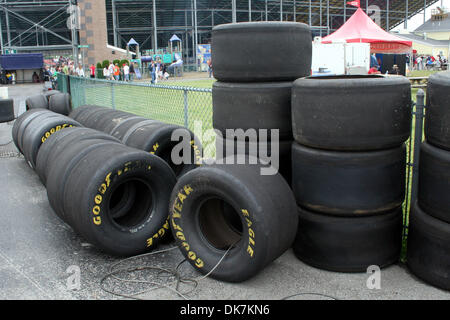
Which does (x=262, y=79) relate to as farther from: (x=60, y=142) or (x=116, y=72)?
(x=116, y=72)

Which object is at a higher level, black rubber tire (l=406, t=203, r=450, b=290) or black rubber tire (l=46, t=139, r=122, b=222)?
black rubber tire (l=46, t=139, r=122, b=222)

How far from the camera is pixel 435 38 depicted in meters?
82.6

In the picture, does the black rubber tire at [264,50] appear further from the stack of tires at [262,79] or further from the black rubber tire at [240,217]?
the black rubber tire at [240,217]

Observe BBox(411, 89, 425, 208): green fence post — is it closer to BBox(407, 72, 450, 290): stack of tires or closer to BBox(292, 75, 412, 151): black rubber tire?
BBox(292, 75, 412, 151): black rubber tire

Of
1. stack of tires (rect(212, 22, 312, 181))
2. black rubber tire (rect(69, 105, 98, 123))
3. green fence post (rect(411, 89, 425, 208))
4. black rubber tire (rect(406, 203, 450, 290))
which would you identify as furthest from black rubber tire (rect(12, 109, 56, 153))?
black rubber tire (rect(406, 203, 450, 290))

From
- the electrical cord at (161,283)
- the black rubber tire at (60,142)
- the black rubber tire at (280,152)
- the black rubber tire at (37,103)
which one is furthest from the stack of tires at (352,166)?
the black rubber tire at (37,103)

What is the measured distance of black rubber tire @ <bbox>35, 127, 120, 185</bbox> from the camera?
5.57m

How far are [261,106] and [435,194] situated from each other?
1766 mm

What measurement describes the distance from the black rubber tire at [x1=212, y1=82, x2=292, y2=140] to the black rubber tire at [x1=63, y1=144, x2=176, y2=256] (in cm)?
94

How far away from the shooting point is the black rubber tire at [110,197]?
439cm

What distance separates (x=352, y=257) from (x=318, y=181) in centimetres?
70

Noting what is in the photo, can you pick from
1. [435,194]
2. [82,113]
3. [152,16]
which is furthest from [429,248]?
[152,16]

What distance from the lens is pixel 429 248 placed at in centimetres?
382
